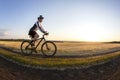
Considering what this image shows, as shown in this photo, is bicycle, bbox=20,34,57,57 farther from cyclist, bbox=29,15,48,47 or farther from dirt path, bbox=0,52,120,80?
dirt path, bbox=0,52,120,80

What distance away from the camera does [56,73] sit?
71.8 ft

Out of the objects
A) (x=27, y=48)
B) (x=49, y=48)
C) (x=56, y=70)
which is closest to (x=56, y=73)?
(x=56, y=70)

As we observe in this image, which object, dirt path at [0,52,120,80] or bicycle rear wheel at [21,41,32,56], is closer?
dirt path at [0,52,120,80]

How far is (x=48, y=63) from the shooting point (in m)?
23.7

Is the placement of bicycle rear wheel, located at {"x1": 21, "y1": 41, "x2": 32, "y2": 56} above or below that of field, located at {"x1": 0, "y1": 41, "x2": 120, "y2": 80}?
above

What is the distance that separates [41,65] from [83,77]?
4.06m

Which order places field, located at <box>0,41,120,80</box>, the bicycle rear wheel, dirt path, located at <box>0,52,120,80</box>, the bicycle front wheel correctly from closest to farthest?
dirt path, located at <box>0,52,120,80</box> < field, located at <box>0,41,120,80</box> < the bicycle front wheel < the bicycle rear wheel

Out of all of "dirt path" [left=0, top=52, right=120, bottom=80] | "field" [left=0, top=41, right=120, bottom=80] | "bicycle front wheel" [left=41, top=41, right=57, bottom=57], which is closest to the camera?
"dirt path" [left=0, top=52, right=120, bottom=80]

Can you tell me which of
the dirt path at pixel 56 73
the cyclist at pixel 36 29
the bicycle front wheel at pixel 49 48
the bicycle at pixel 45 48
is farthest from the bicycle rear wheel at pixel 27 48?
the dirt path at pixel 56 73

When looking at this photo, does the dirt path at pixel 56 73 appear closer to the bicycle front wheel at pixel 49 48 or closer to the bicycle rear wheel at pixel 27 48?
the bicycle front wheel at pixel 49 48

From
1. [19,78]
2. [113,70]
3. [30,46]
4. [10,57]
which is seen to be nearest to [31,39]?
[30,46]

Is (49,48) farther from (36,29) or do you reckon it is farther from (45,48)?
(36,29)

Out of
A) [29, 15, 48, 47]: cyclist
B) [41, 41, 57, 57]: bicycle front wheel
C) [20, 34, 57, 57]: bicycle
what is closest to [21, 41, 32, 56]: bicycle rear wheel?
[20, 34, 57, 57]: bicycle

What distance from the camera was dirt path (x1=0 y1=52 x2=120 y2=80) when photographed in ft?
68.0
